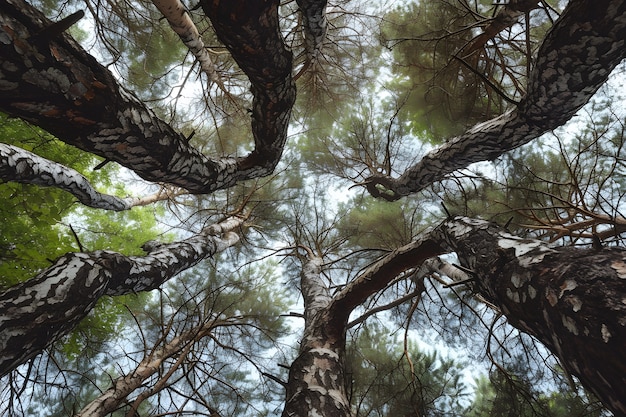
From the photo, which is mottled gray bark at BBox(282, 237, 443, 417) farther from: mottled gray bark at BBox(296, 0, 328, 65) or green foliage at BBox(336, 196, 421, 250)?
green foliage at BBox(336, 196, 421, 250)

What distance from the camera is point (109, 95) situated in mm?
1436

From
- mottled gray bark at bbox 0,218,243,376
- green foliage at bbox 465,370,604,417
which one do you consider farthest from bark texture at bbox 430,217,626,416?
green foliage at bbox 465,370,604,417

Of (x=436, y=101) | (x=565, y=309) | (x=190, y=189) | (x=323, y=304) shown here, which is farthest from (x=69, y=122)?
(x=436, y=101)

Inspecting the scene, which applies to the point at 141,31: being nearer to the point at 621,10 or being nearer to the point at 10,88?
the point at 10,88

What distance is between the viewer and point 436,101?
466cm

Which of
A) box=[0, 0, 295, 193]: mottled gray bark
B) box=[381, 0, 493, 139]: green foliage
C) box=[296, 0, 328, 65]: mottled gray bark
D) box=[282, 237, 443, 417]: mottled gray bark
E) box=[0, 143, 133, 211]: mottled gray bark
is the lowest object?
box=[282, 237, 443, 417]: mottled gray bark

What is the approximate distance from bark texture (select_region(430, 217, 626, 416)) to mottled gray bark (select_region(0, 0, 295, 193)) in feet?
5.49

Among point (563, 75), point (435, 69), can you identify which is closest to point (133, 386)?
point (563, 75)

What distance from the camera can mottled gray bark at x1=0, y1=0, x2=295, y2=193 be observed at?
1.12 meters

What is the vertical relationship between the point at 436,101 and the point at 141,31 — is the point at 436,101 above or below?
below

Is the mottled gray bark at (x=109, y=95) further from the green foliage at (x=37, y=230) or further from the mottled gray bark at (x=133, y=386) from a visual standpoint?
the mottled gray bark at (x=133, y=386)

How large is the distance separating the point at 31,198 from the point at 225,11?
2.70m

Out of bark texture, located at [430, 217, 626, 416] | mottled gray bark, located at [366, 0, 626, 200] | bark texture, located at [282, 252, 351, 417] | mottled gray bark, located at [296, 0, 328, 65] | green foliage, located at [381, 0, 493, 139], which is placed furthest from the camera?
green foliage, located at [381, 0, 493, 139]

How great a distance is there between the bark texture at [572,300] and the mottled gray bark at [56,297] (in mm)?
2128
